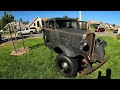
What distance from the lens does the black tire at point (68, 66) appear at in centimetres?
535

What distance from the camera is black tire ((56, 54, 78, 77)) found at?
5.35 metres

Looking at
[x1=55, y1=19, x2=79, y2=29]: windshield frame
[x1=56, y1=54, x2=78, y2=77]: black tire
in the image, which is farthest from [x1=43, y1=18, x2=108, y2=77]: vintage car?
[x1=55, y1=19, x2=79, y2=29]: windshield frame

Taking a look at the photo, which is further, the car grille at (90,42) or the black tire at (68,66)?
the car grille at (90,42)

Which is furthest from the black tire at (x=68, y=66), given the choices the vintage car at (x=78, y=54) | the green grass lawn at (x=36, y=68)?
the green grass lawn at (x=36, y=68)

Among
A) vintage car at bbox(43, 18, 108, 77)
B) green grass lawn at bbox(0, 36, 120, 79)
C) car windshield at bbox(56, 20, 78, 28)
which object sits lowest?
green grass lawn at bbox(0, 36, 120, 79)

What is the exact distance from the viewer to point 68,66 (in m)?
5.52

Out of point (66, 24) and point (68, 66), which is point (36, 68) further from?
point (66, 24)

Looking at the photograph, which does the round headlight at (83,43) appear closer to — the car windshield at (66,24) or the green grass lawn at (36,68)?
the green grass lawn at (36,68)

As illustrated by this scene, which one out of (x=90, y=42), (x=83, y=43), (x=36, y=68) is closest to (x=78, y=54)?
(x=83, y=43)

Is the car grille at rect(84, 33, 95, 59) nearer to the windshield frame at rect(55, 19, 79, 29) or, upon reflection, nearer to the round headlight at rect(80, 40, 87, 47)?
the round headlight at rect(80, 40, 87, 47)
